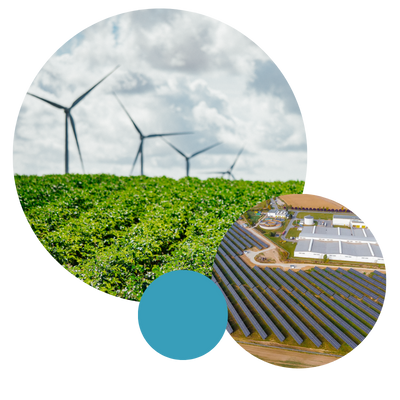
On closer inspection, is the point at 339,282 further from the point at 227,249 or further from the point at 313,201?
the point at 227,249

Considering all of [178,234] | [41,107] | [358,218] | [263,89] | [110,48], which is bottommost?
[178,234]

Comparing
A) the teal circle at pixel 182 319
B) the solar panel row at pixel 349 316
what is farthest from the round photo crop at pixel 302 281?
the teal circle at pixel 182 319

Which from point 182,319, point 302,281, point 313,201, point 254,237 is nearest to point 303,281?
point 302,281

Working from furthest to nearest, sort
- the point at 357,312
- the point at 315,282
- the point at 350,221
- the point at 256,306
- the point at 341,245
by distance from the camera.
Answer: the point at 350,221 < the point at 341,245 < the point at 315,282 < the point at 256,306 < the point at 357,312

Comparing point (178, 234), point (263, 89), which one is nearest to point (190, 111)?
point (263, 89)

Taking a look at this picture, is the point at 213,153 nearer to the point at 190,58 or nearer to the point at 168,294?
the point at 190,58

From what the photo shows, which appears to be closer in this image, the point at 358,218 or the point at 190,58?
the point at 358,218
